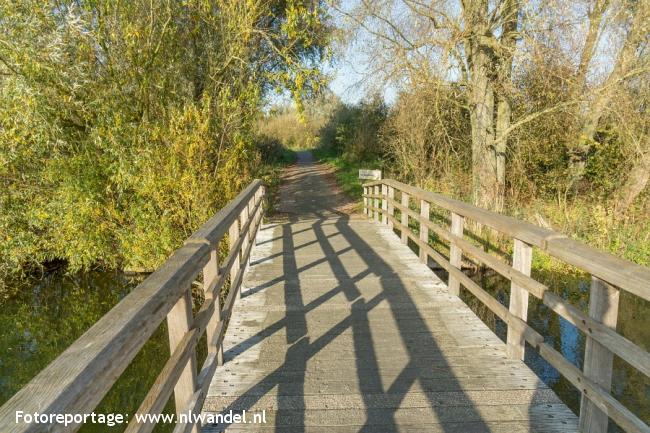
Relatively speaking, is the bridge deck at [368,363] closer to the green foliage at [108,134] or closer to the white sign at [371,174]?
the green foliage at [108,134]

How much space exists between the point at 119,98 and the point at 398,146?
907 centimetres

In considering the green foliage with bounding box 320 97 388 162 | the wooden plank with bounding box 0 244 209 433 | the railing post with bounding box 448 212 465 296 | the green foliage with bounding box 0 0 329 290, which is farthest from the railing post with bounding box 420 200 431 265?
the green foliage with bounding box 320 97 388 162

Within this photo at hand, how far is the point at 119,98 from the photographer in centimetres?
911

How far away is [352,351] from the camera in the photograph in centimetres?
379

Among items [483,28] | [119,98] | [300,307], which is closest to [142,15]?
[119,98]

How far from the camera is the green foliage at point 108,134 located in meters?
8.08

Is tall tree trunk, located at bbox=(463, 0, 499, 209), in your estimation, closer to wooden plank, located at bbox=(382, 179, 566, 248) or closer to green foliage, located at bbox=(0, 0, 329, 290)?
green foliage, located at bbox=(0, 0, 329, 290)

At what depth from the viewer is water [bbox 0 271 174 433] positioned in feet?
19.5

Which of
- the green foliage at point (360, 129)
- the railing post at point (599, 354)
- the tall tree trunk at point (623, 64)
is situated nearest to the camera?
the railing post at point (599, 354)

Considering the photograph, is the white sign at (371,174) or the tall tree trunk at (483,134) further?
the white sign at (371,174)

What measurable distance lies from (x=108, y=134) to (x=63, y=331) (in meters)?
3.52

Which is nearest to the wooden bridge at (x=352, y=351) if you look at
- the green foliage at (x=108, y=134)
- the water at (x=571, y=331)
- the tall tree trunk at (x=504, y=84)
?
the water at (x=571, y=331)

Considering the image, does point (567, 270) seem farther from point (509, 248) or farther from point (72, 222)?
point (72, 222)

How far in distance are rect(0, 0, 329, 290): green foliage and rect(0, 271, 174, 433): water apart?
22.0 inches
